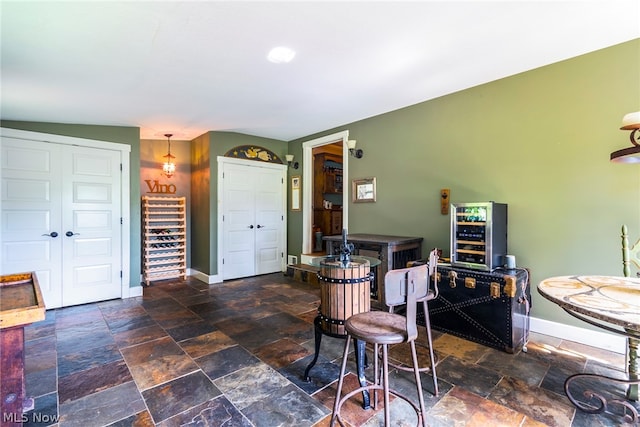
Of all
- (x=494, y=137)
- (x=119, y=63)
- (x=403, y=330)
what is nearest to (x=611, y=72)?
(x=494, y=137)

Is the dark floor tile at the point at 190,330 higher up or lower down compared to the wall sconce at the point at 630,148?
lower down

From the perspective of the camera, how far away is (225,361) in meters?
2.45

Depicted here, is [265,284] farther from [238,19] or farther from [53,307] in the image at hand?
[238,19]

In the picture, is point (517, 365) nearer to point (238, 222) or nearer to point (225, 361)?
point (225, 361)

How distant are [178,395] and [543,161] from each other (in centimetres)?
373

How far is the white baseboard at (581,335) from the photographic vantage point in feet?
8.39

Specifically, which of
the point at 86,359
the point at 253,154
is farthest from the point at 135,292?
the point at 253,154

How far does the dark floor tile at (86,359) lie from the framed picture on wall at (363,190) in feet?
11.4

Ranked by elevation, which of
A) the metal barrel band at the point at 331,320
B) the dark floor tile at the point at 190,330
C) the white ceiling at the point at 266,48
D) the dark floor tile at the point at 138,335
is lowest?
the dark floor tile at the point at 138,335

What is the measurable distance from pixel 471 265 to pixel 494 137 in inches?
57.0

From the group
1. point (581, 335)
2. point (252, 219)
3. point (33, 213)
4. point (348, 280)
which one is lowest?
point (581, 335)

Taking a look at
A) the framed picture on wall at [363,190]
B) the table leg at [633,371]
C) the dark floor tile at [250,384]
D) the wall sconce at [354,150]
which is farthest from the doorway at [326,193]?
the table leg at [633,371]

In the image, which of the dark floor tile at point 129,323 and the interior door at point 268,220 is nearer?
the dark floor tile at point 129,323

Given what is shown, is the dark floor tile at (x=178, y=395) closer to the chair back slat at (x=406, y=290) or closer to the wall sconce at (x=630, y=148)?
→ the chair back slat at (x=406, y=290)
